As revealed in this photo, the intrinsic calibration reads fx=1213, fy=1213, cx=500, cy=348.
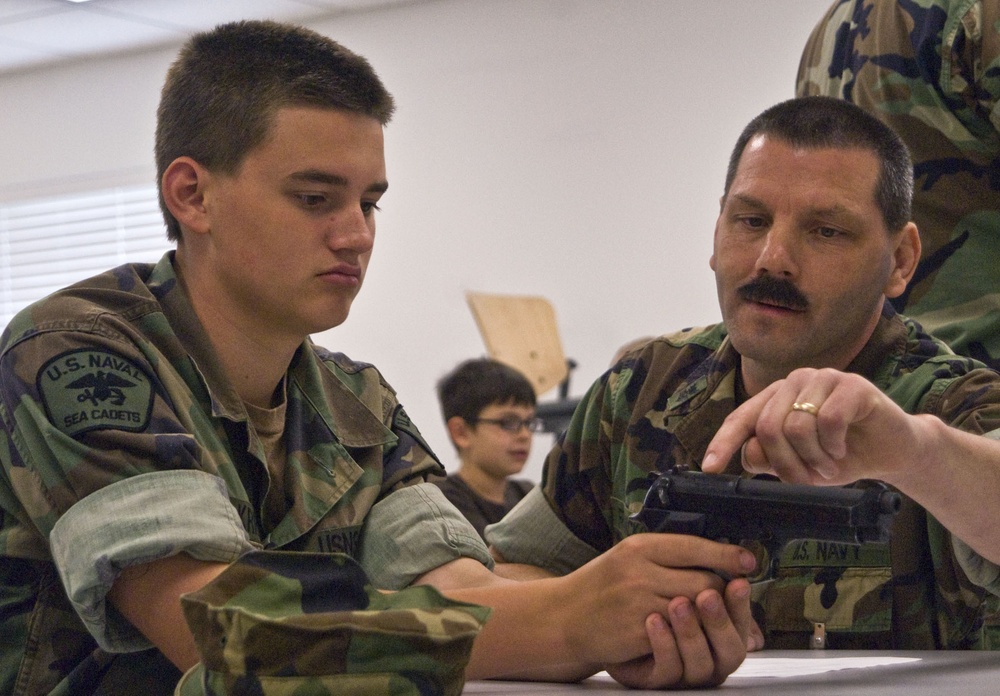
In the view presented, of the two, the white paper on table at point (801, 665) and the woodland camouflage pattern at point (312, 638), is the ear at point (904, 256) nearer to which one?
the white paper on table at point (801, 665)

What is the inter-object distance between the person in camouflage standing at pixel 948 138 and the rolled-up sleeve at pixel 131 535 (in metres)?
1.04

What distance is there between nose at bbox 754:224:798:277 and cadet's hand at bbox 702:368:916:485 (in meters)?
0.35

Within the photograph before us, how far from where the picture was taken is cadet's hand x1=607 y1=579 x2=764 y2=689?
1.02 metres

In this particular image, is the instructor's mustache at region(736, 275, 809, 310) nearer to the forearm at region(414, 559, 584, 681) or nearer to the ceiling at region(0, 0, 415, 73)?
the forearm at region(414, 559, 584, 681)

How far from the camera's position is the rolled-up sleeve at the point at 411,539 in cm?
132

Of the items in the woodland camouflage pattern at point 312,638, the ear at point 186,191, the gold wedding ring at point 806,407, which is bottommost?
the woodland camouflage pattern at point 312,638

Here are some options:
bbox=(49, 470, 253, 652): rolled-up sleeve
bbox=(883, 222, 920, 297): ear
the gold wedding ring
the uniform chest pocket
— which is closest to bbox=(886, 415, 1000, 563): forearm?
the gold wedding ring

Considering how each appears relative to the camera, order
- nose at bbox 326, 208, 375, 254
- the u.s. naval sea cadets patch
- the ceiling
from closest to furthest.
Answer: the u.s. naval sea cadets patch < nose at bbox 326, 208, 375, 254 < the ceiling

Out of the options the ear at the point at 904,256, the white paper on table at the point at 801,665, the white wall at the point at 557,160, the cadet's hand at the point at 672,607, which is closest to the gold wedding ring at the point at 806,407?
the cadet's hand at the point at 672,607

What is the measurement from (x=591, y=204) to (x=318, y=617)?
5029 millimetres

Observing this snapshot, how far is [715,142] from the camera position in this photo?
17.7 feet

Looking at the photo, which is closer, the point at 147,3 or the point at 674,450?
the point at 674,450

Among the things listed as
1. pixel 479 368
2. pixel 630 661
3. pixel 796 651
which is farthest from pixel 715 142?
pixel 630 661

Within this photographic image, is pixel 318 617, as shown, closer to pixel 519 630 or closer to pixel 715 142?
pixel 519 630
